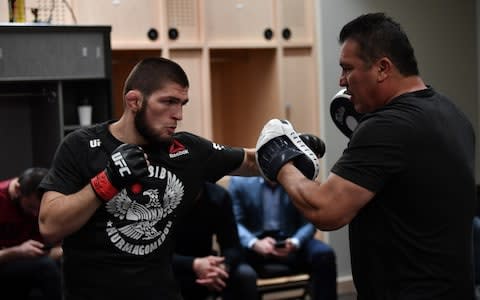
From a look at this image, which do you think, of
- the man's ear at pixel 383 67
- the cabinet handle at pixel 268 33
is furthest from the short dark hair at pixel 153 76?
the cabinet handle at pixel 268 33

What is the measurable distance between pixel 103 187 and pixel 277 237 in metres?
2.40

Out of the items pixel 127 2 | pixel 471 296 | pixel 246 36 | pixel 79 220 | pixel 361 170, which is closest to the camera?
pixel 361 170

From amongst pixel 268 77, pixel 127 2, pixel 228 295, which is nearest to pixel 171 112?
pixel 228 295

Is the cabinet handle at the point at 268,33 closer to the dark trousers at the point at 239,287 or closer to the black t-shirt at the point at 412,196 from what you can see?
the dark trousers at the point at 239,287

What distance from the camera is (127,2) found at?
4.86m

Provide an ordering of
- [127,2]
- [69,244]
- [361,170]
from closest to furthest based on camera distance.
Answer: [361,170] < [69,244] < [127,2]

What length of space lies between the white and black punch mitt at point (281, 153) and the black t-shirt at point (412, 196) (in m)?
0.19

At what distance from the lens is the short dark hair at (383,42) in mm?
2105

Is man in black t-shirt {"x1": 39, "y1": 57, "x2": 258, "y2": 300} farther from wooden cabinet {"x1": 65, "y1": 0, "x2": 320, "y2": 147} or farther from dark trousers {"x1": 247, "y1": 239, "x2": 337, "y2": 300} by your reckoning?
wooden cabinet {"x1": 65, "y1": 0, "x2": 320, "y2": 147}

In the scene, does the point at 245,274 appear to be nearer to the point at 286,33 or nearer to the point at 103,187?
the point at 286,33

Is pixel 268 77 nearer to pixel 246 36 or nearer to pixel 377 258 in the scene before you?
pixel 246 36

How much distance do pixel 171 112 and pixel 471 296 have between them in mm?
1130

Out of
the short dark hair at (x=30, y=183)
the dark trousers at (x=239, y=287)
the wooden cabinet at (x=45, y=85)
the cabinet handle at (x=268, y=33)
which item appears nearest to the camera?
the short dark hair at (x=30, y=183)

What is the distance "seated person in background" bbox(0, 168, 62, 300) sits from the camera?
3963 mm
